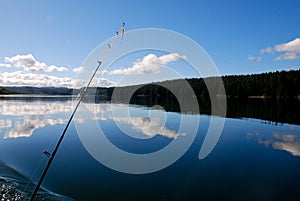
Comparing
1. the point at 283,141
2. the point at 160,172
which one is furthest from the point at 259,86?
the point at 160,172

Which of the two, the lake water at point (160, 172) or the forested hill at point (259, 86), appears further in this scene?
the forested hill at point (259, 86)

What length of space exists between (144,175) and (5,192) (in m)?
4.45

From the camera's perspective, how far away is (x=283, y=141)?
1581 centimetres

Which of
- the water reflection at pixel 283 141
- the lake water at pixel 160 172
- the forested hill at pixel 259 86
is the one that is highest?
the forested hill at pixel 259 86

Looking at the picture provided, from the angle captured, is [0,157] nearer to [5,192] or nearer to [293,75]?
[5,192]

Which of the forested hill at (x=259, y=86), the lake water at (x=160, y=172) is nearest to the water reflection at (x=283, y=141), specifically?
the lake water at (x=160, y=172)

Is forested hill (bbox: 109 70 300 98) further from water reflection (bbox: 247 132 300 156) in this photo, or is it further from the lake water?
the lake water

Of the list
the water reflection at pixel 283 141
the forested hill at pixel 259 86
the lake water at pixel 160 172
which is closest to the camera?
the lake water at pixel 160 172

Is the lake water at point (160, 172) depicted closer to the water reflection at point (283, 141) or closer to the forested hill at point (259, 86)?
the water reflection at point (283, 141)

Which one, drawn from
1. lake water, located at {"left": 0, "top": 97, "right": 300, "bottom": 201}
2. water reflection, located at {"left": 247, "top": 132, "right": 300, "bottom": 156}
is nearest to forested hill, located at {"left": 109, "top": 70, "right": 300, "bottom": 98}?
water reflection, located at {"left": 247, "top": 132, "right": 300, "bottom": 156}

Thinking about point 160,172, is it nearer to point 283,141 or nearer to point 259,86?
point 283,141

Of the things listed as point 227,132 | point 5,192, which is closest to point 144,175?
point 5,192

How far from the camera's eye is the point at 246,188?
8086 mm

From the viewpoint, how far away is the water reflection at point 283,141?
1368 centimetres
